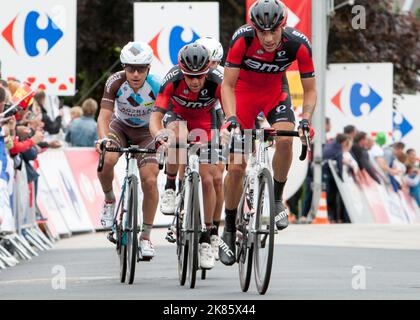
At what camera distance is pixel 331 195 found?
1140 inches

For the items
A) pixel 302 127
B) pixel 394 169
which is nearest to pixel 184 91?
pixel 302 127

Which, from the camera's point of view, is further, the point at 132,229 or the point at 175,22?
the point at 175,22

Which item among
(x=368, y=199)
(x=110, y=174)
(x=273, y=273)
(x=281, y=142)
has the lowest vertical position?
(x=368, y=199)

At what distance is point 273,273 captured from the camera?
15438mm

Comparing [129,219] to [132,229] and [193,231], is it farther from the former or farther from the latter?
[193,231]

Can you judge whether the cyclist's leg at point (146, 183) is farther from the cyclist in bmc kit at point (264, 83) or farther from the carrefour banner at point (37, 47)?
the carrefour banner at point (37, 47)

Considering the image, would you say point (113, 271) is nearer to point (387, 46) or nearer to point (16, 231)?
point (16, 231)

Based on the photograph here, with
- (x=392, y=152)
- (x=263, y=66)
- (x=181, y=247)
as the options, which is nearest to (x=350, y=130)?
(x=392, y=152)

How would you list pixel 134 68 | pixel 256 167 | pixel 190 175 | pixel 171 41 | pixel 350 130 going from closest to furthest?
1. pixel 256 167
2. pixel 190 175
3. pixel 134 68
4. pixel 171 41
5. pixel 350 130

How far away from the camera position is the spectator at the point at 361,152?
2983cm

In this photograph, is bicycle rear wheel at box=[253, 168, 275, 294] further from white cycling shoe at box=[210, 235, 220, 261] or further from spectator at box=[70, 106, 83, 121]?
spectator at box=[70, 106, 83, 121]

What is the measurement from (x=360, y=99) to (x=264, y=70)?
18755 mm

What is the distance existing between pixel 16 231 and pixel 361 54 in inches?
877

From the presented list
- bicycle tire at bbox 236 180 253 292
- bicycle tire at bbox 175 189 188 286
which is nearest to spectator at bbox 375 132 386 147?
bicycle tire at bbox 175 189 188 286
